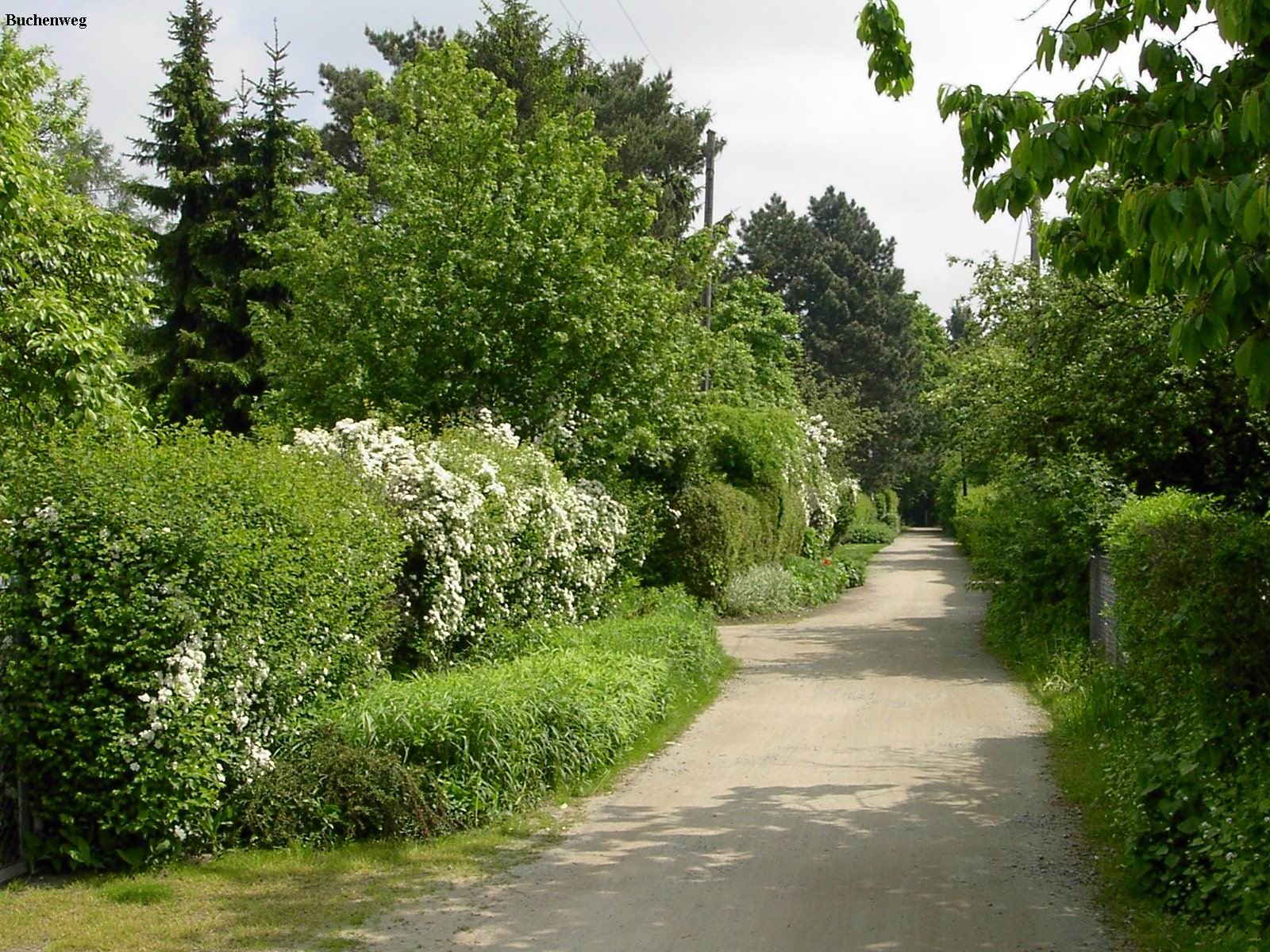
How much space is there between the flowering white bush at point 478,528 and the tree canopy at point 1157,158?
5284 millimetres

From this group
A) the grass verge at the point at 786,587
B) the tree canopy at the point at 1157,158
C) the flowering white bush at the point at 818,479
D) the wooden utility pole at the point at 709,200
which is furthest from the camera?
the flowering white bush at the point at 818,479

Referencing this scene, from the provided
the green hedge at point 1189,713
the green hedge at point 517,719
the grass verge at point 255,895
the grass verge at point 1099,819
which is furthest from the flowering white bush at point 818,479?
the grass verge at point 255,895

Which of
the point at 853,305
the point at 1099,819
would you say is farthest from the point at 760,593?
the point at 853,305

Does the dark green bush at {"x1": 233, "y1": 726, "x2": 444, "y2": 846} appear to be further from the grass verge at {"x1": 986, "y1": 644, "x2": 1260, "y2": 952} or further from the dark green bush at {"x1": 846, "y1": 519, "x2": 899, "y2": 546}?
the dark green bush at {"x1": 846, "y1": 519, "x2": 899, "y2": 546}

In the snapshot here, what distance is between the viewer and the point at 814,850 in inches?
296

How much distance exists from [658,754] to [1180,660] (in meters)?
4.29

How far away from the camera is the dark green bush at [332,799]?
24.1ft

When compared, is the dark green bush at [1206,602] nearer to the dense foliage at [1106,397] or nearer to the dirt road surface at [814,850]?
the dirt road surface at [814,850]

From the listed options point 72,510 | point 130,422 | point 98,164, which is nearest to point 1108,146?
point 72,510

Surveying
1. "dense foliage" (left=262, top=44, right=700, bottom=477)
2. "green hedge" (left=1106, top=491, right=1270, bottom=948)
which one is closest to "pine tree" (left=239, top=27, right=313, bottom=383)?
"dense foliage" (left=262, top=44, right=700, bottom=477)

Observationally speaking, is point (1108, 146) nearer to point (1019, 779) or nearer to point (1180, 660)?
point (1180, 660)

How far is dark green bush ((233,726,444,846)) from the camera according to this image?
7.33 m

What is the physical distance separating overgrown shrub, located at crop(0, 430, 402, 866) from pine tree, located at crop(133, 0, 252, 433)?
19311 mm

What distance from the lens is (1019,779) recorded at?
948 centimetres
